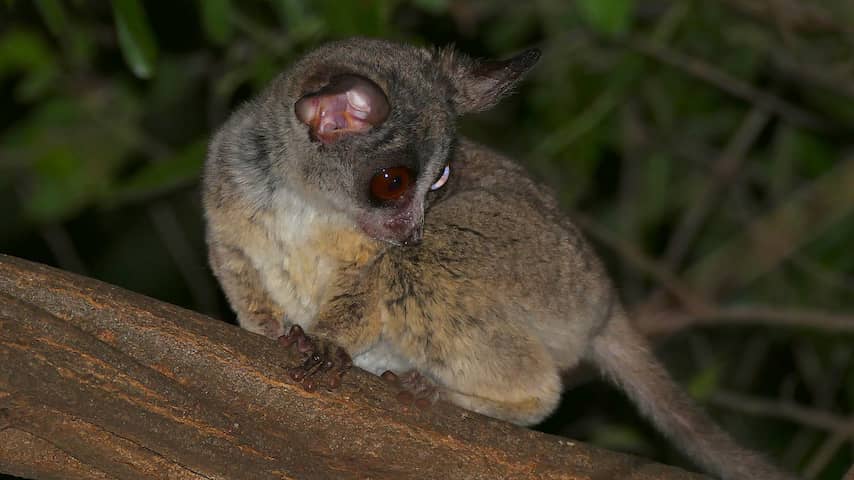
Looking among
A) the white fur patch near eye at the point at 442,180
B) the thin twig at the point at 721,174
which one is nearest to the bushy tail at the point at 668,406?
the white fur patch near eye at the point at 442,180

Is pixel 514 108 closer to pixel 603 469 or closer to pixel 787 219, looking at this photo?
pixel 787 219

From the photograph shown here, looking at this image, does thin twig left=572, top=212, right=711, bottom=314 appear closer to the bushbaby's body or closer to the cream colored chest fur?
the bushbaby's body

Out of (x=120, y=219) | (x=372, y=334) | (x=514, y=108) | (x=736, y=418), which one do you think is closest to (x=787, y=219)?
(x=736, y=418)

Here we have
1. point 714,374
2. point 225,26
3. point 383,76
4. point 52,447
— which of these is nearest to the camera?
point 52,447

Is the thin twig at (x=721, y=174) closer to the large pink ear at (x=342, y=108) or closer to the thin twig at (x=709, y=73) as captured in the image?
the thin twig at (x=709, y=73)

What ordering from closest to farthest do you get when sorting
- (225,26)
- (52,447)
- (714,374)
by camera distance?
(52,447), (225,26), (714,374)

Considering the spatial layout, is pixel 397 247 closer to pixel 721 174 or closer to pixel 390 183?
pixel 390 183

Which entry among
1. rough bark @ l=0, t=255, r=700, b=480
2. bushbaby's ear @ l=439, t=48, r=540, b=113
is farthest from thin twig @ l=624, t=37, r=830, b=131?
rough bark @ l=0, t=255, r=700, b=480
